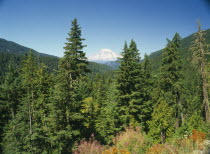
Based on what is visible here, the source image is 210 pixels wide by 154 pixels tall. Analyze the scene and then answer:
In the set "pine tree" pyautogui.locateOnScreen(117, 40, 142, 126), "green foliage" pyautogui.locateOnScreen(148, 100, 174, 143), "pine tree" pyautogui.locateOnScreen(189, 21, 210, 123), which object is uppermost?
"pine tree" pyautogui.locateOnScreen(189, 21, 210, 123)

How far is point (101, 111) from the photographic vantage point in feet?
54.5

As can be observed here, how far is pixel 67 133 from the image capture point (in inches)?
421

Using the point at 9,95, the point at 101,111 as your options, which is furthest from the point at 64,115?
the point at 9,95

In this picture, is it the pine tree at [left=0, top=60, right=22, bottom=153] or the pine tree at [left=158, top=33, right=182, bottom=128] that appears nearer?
the pine tree at [left=158, top=33, right=182, bottom=128]

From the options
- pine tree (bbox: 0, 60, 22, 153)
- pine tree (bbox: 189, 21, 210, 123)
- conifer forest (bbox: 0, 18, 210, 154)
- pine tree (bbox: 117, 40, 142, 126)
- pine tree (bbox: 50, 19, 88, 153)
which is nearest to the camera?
conifer forest (bbox: 0, 18, 210, 154)

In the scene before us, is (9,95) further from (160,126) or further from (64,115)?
(160,126)

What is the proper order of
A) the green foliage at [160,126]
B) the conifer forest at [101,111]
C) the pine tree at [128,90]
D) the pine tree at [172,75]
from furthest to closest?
the pine tree at [172,75], the pine tree at [128,90], the green foliage at [160,126], the conifer forest at [101,111]

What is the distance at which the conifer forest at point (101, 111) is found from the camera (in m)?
9.99

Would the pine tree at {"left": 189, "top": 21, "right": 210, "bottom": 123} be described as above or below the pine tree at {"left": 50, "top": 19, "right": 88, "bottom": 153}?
above

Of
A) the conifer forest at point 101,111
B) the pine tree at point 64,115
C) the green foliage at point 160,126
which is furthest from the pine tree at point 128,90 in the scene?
the pine tree at point 64,115

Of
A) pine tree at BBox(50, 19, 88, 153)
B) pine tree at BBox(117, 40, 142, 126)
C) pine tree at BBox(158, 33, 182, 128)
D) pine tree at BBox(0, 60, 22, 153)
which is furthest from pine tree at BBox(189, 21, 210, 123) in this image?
pine tree at BBox(0, 60, 22, 153)

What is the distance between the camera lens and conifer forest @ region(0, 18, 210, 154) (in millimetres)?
9992

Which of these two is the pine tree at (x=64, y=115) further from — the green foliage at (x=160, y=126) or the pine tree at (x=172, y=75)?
the pine tree at (x=172, y=75)

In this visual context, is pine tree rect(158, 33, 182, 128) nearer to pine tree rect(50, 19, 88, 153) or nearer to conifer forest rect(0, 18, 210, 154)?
conifer forest rect(0, 18, 210, 154)
